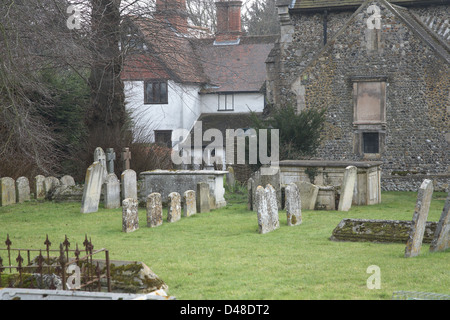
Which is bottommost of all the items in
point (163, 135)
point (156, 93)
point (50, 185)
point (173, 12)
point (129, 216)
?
point (129, 216)

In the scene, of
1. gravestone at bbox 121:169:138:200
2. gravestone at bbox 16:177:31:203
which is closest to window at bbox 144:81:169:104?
gravestone at bbox 16:177:31:203

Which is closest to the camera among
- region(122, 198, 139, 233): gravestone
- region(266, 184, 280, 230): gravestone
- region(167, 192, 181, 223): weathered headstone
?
region(266, 184, 280, 230): gravestone

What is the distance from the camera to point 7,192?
1866 centimetres

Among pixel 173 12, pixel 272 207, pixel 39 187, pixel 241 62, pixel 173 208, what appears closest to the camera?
pixel 272 207

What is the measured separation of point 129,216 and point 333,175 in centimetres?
654

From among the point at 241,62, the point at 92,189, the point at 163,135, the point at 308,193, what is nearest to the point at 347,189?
the point at 308,193

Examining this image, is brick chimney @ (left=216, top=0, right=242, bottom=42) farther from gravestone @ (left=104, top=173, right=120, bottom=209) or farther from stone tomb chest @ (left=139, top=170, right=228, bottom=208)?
gravestone @ (left=104, top=173, right=120, bottom=209)

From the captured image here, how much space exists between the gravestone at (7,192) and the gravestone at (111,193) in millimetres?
3832

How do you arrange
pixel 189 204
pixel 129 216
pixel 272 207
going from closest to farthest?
A: pixel 272 207 < pixel 129 216 < pixel 189 204

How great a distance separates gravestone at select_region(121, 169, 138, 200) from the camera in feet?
54.8

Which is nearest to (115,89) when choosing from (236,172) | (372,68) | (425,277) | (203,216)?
(236,172)

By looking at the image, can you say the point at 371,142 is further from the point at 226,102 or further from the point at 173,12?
the point at 226,102

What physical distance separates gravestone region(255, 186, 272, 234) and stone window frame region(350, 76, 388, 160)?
11.5 metres

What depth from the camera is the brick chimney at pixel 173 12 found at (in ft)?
69.3
